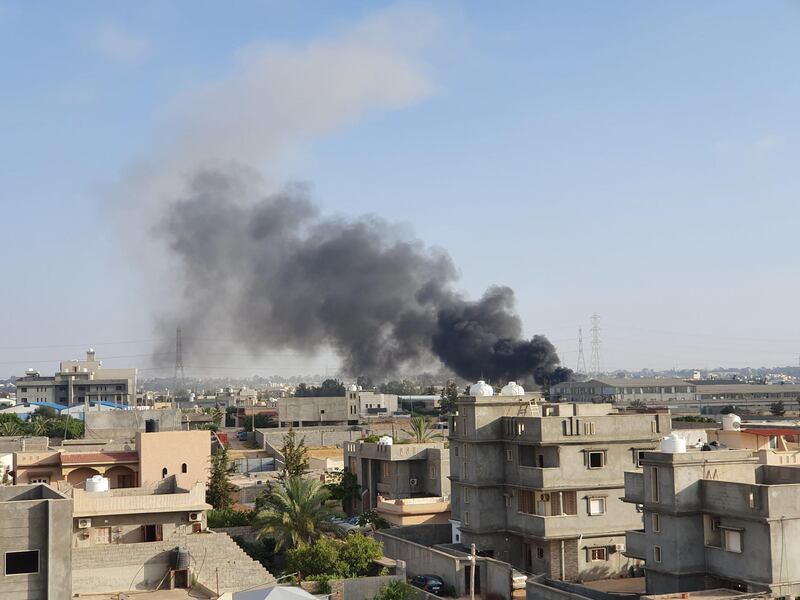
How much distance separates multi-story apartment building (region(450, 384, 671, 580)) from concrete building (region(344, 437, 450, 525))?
4.97m

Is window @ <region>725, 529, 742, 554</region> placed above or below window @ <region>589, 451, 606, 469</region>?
below

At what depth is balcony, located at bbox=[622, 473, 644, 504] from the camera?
3219 cm

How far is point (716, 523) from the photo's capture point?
29797mm

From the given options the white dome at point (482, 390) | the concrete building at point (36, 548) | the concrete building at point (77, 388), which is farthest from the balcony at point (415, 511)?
the concrete building at point (77, 388)

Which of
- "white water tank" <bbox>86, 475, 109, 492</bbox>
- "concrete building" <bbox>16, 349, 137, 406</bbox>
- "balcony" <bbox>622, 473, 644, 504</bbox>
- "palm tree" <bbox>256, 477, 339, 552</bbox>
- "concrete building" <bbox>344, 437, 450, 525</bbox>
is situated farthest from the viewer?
"concrete building" <bbox>16, 349, 137, 406</bbox>

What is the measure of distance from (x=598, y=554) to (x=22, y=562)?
21904 millimetres

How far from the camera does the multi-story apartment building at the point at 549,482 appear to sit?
38.2m

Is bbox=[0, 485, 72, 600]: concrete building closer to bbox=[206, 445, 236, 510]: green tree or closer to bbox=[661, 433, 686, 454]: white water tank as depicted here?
bbox=[661, 433, 686, 454]: white water tank

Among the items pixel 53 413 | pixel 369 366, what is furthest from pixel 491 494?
pixel 369 366

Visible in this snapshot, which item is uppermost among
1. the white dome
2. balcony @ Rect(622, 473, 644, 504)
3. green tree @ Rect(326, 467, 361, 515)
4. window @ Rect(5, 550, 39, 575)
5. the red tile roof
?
the white dome

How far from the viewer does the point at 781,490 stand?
27.8 metres

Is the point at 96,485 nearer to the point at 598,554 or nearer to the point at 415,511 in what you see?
the point at 415,511

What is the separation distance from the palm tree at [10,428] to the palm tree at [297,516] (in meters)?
59.8

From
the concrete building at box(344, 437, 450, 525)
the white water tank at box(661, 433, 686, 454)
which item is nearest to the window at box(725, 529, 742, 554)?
the white water tank at box(661, 433, 686, 454)
